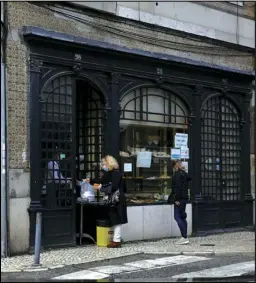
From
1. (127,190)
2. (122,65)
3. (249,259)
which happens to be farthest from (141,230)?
(122,65)

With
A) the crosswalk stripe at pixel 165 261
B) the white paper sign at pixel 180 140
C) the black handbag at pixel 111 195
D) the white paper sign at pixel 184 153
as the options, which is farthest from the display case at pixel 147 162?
the crosswalk stripe at pixel 165 261

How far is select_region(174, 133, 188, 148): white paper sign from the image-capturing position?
1316 cm

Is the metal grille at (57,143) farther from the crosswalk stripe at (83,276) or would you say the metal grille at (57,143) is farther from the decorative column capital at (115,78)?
the crosswalk stripe at (83,276)

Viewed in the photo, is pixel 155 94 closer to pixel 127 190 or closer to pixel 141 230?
pixel 127 190

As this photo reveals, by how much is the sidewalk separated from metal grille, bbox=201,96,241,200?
1.66 meters

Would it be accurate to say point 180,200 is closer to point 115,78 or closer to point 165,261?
point 165,261

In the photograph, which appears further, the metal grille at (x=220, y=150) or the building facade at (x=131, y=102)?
the metal grille at (x=220, y=150)

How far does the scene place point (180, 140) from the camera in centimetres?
1320

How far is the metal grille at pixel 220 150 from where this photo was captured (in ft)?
45.3

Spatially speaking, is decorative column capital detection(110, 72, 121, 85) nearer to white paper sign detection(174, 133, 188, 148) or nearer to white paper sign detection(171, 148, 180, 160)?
white paper sign detection(174, 133, 188, 148)

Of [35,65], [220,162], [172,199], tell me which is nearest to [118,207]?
[172,199]

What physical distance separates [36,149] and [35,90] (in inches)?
47.4

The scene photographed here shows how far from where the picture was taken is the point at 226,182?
1434 cm

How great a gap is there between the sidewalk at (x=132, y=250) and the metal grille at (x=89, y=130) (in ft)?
6.67
